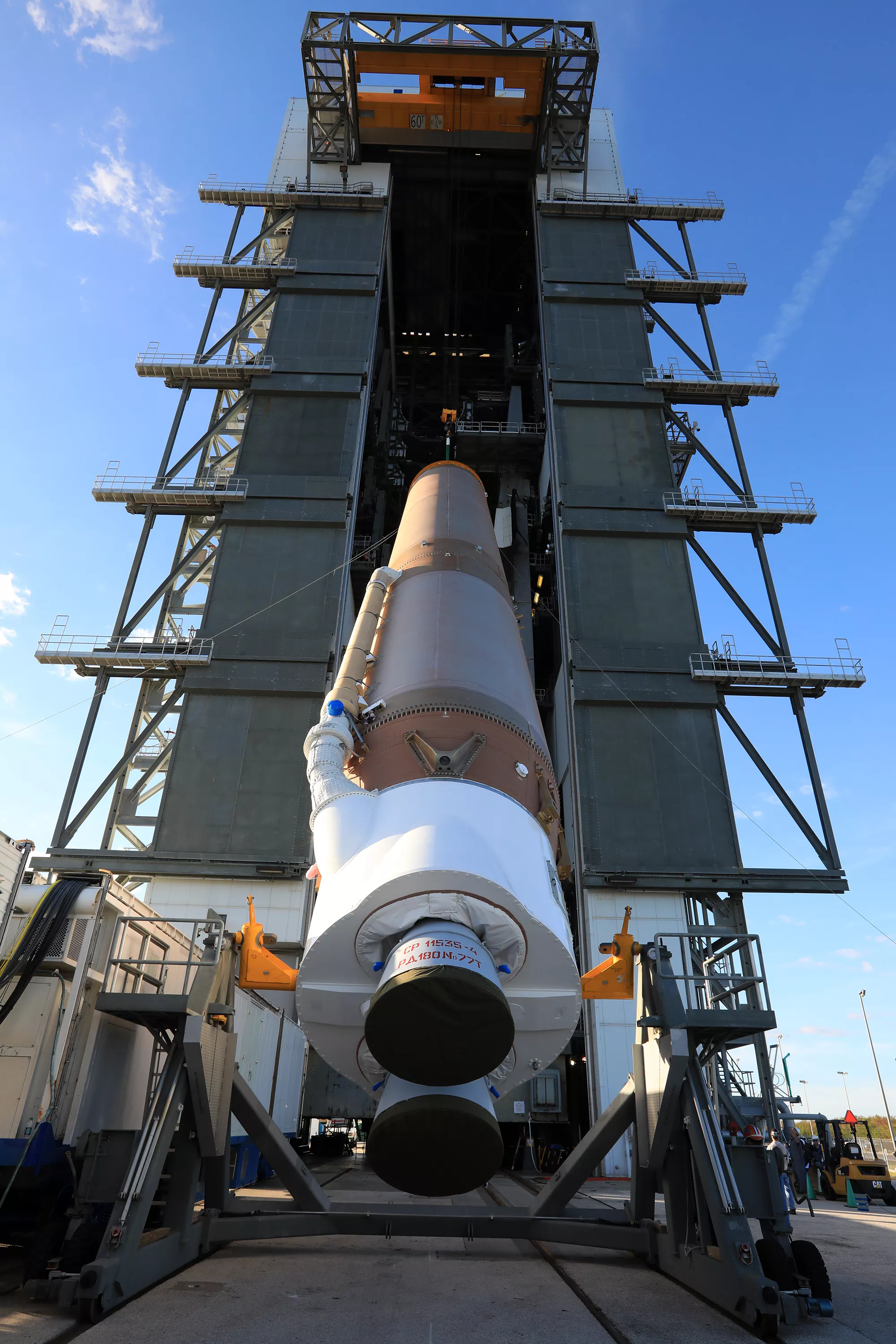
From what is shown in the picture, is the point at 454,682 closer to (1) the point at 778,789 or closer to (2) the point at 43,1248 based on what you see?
(2) the point at 43,1248

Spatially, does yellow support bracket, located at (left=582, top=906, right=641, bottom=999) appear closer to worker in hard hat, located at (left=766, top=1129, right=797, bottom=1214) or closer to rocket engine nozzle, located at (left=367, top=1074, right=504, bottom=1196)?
worker in hard hat, located at (left=766, top=1129, right=797, bottom=1214)

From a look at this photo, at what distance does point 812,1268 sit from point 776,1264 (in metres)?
0.27

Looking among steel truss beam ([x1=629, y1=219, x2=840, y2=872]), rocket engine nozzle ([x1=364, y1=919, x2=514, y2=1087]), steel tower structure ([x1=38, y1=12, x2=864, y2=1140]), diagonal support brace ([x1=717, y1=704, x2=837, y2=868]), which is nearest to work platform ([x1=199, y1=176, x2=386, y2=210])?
steel tower structure ([x1=38, y1=12, x2=864, y2=1140])

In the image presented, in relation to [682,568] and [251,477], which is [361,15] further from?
[682,568]

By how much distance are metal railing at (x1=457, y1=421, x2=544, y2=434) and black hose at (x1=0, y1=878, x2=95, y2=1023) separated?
26.9 m

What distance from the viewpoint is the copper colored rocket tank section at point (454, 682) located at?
8.17 metres

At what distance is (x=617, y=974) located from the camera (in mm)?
8617

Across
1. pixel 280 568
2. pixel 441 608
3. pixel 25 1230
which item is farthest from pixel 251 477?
pixel 25 1230

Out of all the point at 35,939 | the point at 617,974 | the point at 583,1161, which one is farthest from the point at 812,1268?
the point at 35,939

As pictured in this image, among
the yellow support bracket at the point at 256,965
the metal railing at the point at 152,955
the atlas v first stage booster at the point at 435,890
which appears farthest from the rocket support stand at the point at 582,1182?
the atlas v first stage booster at the point at 435,890

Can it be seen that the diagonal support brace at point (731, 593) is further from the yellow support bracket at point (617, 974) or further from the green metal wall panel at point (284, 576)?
the yellow support bracket at point (617, 974)

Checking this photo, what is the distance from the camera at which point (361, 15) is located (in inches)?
1230

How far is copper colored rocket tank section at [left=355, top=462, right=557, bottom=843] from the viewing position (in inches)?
322

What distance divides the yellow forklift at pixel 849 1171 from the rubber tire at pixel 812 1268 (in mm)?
13194
